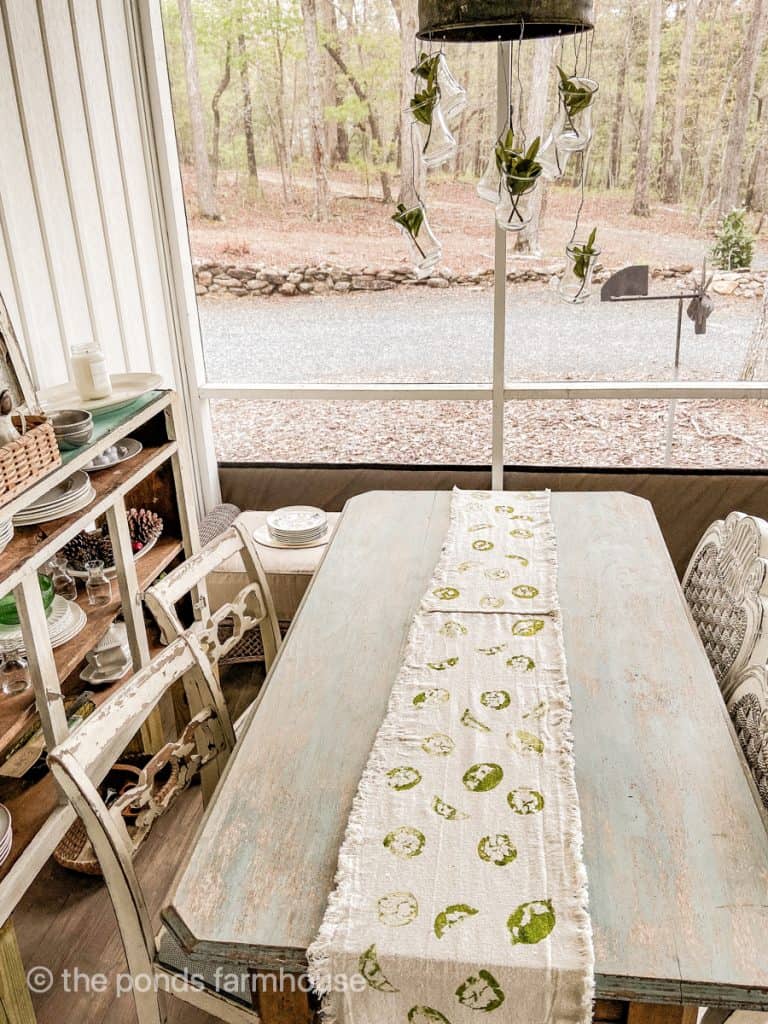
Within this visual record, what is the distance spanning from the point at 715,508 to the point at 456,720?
7.29 ft

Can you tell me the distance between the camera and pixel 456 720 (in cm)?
161

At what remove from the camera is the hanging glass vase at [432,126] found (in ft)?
4.93

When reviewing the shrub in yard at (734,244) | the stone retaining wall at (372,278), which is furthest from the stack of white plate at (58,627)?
the shrub in yard at (734,244)

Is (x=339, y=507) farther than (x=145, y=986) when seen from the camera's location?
Yes

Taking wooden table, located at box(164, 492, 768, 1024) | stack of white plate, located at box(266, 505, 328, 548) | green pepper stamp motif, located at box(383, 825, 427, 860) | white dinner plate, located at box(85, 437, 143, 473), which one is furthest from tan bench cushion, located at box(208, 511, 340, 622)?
green pepper stamp motif, located at box(383, 825, 427, 860)

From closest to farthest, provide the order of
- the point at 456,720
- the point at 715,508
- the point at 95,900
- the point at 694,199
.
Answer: the point at 456,720
the point at 95,900
the point at 694,199
the point at 715,508

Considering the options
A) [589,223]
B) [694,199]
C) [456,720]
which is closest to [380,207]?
[589,223]

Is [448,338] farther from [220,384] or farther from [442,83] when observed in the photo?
[442,83]

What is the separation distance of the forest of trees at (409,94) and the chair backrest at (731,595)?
62.7 inches

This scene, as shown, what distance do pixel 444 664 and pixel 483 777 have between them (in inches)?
13.7

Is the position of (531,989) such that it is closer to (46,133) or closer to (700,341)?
(46,133)

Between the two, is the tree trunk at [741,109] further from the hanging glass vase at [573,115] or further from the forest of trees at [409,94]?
the hanging glass vase at [573,115]

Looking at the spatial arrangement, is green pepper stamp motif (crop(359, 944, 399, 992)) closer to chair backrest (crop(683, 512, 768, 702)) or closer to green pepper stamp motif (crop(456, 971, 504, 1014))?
green pepper stamp motif (crop(456, 971, 504, 1014))

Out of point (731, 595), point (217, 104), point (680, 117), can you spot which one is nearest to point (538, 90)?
point (680, 117)
